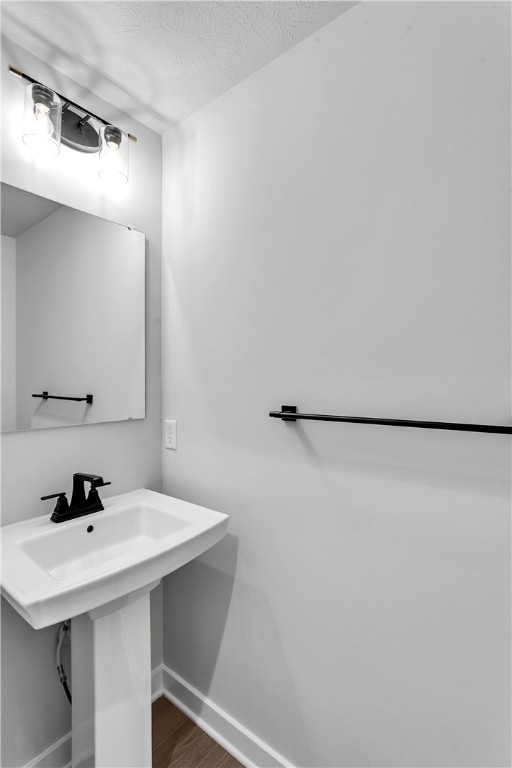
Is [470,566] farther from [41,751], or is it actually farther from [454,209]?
[41,751]

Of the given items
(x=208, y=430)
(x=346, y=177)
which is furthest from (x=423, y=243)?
(x=208, y=430)

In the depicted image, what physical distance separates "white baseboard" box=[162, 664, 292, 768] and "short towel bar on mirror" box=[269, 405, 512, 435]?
113cm

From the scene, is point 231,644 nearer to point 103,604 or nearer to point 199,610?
point 199,610

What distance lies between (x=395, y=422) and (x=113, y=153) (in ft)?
4.39

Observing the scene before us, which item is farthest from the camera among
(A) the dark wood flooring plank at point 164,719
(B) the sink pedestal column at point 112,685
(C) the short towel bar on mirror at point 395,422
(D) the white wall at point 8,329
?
(A) the dark wood flooring plank at point 164,719

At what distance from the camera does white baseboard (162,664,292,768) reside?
1.32 metres

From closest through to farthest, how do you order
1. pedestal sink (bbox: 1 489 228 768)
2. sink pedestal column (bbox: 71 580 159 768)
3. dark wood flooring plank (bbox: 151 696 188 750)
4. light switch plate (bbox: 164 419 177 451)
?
pedestal sink (bbox: 1 489 228 768), sink pedestal column (bbox: 71 580 159 768), dark wood flooring plank (bbox: 151 696 188 750), light switch plate (bbox: 164 419 177 451)

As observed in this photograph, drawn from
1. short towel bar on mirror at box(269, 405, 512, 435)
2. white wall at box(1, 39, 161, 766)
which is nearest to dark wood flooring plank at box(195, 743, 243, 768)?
white wall at box(1, 39, 161, 766)

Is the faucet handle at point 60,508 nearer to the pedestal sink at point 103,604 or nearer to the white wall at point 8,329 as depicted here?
the pedestal sink at point 103,604

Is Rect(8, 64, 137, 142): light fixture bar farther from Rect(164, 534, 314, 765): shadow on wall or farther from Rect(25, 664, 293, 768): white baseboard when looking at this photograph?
Rect(25, 664, 293, 768): white baseboard

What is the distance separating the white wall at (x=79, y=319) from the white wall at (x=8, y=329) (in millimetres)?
A: 17

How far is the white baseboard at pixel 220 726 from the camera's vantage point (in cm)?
132

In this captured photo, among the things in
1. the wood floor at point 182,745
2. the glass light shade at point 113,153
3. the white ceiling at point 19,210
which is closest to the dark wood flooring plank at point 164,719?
the wood floor at point 182,745

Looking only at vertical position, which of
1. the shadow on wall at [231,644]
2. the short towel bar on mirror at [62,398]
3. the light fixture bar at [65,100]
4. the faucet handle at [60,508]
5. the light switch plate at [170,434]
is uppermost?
the light fixture bar at [65,100]
